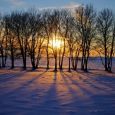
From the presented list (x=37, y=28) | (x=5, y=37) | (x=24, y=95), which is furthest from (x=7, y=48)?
(x=24, y=95)

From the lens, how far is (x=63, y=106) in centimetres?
1546

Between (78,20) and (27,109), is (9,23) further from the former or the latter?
(27,109)

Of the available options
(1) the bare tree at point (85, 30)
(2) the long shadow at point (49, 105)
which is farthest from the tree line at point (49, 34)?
(2) the long shadow at point (49, 105)

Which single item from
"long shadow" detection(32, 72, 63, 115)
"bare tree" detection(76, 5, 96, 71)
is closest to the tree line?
"bare tree" detection(76, 5, 96, 71)

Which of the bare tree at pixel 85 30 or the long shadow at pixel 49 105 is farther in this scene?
the bare tree at pixel 85 30

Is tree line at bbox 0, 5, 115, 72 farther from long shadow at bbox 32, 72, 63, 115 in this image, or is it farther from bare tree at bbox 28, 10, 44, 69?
long shadow at bbox 32, 72, 63, 115

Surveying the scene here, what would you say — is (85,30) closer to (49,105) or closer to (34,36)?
(34,36)

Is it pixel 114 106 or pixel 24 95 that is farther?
pixel 24 95

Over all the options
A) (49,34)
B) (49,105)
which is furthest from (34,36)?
(49,105)

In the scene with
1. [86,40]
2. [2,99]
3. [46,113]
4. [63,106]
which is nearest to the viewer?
[46,113]

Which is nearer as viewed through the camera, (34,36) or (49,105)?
(49,105)

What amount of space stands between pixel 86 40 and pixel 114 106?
148 ft

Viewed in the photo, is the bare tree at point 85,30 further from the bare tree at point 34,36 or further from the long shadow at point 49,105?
the long shadow at point 49,105

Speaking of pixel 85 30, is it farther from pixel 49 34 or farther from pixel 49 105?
pixel 49 105
